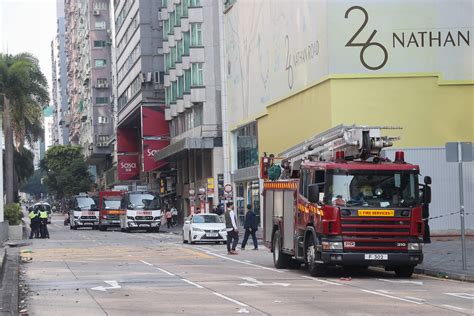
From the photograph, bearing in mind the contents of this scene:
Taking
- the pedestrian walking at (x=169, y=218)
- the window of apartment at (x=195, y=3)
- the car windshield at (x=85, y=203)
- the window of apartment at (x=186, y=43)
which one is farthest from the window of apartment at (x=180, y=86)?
the car windshield at (x=85, y=203)

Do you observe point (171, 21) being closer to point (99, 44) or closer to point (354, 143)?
point (99, 44)

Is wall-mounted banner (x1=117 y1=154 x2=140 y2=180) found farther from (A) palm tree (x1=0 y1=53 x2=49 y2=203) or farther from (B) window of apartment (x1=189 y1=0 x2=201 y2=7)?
(B) window of apartment (x1=189 y1=0 x2=201 y2=7)

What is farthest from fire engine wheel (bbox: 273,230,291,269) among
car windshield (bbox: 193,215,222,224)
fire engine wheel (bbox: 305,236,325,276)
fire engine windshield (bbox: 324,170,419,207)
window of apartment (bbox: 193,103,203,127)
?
window of apartment (bbox: 193,103,203,127)

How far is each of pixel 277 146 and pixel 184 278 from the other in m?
32.8

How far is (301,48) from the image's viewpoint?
47875 mm

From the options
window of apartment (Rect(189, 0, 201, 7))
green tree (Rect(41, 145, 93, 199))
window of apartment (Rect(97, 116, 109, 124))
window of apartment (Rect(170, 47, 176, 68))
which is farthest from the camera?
green tree (Rect(41, 145, 93, 199))

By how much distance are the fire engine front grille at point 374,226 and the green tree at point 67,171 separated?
115143 millimetres

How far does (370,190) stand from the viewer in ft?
69.3

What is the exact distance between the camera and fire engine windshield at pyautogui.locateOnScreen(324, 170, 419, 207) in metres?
21.0

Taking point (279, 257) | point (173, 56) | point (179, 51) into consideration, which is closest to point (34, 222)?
point (179, 51)

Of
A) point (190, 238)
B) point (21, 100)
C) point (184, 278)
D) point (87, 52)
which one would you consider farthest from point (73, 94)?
point (184, 278)

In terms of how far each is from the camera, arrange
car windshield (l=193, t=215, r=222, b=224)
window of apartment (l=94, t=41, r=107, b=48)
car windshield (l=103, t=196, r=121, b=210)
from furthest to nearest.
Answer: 1. window of apartment (l=94, t=41, r=107, b=48)
2. car windshield (l=103, t=196, r=121, b=210)
3. car windshield (l=193, t=215, r=222, b=224)

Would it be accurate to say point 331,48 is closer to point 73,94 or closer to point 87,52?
point 87,52

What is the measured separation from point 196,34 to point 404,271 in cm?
5151
